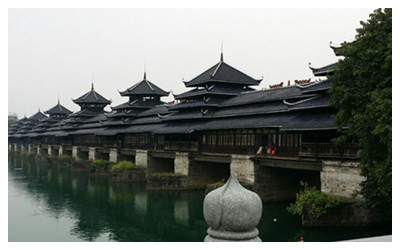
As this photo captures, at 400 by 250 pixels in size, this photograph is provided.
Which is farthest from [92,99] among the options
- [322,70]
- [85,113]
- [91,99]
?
[322,70]

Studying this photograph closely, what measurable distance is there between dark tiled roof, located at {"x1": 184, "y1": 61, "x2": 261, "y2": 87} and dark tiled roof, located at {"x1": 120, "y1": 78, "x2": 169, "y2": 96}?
15.6 metres

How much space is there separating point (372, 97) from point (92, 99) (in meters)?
64.9

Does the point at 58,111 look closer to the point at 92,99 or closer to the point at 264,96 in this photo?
the point at 92,99

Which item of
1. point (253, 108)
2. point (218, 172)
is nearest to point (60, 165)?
point (218, 172)

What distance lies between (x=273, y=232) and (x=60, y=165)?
49962 mm

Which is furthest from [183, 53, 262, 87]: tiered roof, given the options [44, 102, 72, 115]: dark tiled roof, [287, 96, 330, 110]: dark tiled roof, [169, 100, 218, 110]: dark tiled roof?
[44, 102, 72, 115]: dark tiled roof

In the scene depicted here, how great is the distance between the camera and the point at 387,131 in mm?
13742

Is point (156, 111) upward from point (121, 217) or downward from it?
upward

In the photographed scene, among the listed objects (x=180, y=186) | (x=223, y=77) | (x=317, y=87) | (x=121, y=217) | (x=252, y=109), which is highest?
(x=223, y=77)

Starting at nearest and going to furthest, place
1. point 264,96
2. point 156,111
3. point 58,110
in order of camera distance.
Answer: point 264,96 → point 156,111 → point 58,110

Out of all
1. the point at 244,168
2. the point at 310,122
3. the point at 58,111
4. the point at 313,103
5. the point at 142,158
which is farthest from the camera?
→ the point at 58,111

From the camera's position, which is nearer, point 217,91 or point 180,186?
point 180,186

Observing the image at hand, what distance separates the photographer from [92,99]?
7388cm

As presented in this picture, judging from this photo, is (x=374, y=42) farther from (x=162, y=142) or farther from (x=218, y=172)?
(x=162, y=142)
